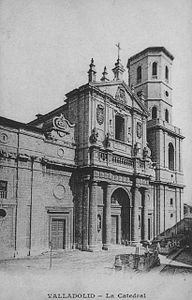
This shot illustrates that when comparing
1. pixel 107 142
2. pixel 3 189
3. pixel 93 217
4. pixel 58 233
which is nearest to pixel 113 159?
pixel 107 142

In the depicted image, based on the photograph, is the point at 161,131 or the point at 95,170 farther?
the point at 161,131

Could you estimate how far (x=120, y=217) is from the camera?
23.7 m

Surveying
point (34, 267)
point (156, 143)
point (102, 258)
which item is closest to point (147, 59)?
point (156, 143)

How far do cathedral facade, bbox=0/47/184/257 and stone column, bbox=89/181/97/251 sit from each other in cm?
6

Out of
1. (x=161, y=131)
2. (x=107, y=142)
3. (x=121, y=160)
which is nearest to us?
(x=107, y=142)

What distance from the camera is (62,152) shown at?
65.9 feet

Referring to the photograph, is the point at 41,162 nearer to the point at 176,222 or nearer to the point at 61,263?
the point at 61,263

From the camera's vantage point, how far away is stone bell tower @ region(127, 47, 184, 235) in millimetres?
27734

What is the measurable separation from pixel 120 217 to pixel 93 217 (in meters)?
4.44

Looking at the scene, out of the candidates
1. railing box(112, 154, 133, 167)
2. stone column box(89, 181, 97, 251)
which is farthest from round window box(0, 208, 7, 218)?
railing box(112, 154, 133, 167)

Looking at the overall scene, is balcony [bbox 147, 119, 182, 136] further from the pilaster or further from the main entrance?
the main entrance

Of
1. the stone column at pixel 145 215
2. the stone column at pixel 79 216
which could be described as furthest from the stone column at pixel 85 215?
the stone column at pixel 145 215

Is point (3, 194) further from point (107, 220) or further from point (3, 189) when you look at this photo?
point (107, 220)

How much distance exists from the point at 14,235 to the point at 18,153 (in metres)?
4.42
